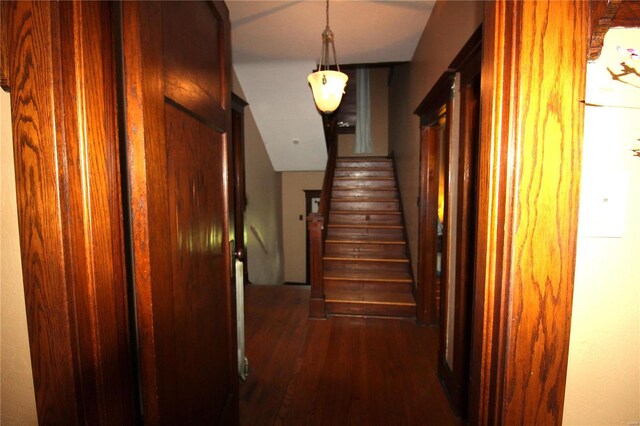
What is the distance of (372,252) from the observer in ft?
12.5

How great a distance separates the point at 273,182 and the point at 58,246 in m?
5.96

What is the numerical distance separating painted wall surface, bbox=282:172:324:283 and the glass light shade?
4.96 meters

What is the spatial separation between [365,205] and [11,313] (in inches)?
166

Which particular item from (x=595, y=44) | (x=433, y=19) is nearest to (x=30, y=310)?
(x=595, y=44)

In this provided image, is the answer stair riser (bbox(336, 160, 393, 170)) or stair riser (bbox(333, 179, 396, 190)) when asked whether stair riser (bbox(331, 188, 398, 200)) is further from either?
stair riser (bbox(336, 160, 393, 170))

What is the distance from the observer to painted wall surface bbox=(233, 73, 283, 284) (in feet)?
15.3

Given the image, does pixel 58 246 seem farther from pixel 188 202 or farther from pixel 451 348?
pixel 451 348

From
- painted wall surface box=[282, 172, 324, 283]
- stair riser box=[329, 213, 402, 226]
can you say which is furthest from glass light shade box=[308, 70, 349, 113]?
painted wall surface box=[282, 172, 324, 283]

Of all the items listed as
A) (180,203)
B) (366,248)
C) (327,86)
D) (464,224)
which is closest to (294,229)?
(366,248)

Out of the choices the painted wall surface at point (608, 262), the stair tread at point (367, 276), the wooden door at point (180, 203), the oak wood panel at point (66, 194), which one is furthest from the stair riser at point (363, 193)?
the oak wood panel at point (66, 194)

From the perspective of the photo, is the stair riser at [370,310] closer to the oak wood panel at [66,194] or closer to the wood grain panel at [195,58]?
the wood grain panel at [195,58]

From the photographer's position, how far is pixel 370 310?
3178mm

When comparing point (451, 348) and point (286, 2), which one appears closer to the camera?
point (451, 348)

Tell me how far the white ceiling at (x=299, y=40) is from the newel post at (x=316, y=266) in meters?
1.74
